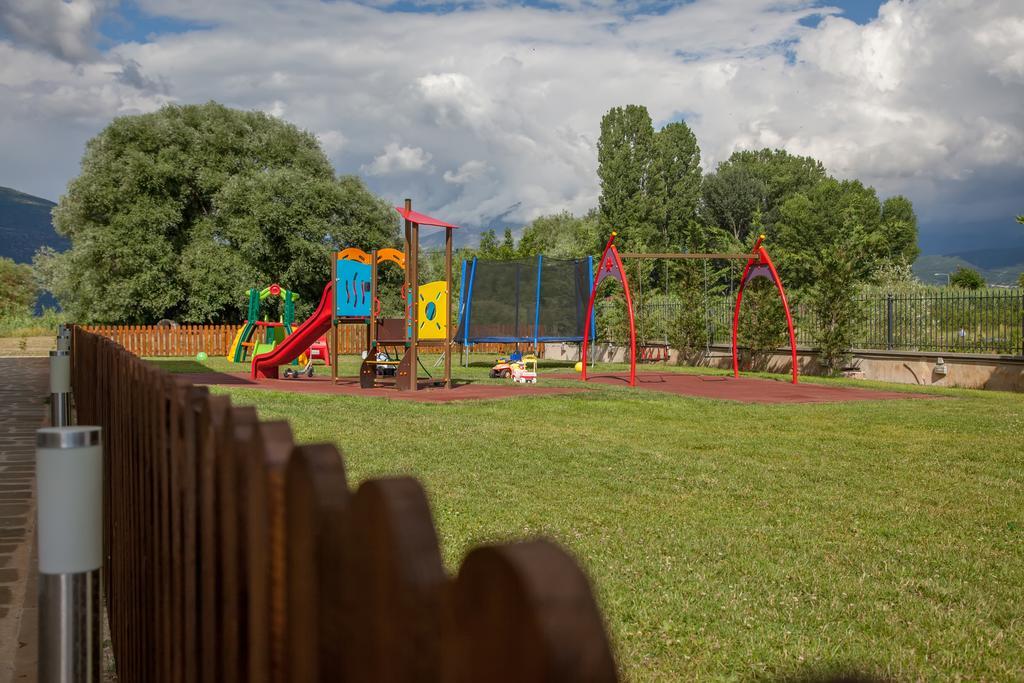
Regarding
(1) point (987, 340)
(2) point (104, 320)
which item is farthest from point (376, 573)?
(2) point (104, 320)

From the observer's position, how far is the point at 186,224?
3928cm

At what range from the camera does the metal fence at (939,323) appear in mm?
17859

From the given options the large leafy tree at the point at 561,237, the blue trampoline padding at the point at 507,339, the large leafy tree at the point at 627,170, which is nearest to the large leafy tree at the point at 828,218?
the large leafy tree at the point at 627,170

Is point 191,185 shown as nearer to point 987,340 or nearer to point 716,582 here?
point 987,340

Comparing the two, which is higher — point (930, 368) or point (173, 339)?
point (173, 339)

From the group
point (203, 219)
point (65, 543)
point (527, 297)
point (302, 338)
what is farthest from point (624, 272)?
point (203, 219)

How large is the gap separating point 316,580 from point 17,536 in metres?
5.60

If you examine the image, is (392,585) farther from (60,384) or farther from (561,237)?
(561,237)

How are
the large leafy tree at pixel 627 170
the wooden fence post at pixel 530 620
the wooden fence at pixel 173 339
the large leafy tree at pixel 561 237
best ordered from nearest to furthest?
the wooden fence post at pixel 530 620
the wooden fence at pixel 173 339
the large leafy tree at pixel 561 237
the large leafy tree at pixel 627 170

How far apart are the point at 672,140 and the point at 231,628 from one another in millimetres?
69870

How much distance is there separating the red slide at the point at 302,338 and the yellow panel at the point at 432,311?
193 cm

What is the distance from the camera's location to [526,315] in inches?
981

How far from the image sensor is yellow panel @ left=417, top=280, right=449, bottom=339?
61.9 feet

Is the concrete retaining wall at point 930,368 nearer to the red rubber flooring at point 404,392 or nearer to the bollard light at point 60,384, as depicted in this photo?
the red rubber flooring at point 404,392
